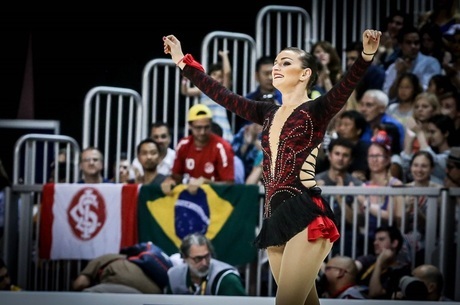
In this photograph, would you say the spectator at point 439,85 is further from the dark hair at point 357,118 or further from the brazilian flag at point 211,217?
the brazilian flag at point 211,217

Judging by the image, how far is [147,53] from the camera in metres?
11.5

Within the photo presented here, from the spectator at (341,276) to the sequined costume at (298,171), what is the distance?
216 cm

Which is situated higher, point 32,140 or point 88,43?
point 88,43

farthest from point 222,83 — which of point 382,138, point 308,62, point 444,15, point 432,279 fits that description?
point 308,62

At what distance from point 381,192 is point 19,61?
16.5ft

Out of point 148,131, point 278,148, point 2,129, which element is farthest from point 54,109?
point 278,148

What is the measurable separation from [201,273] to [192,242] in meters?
0.25

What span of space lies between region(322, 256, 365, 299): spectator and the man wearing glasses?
2.07 feet

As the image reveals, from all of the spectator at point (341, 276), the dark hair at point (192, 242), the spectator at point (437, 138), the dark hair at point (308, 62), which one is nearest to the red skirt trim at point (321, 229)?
the dark hair at point (308, 62)

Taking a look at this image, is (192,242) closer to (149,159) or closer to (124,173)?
(149,159)

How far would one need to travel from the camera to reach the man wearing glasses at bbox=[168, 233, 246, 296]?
301 inches

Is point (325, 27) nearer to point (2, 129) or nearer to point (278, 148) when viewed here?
point (2, 129)

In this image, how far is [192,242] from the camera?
7961 mm

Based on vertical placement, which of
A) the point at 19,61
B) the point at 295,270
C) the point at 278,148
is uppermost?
the point at 19,61
